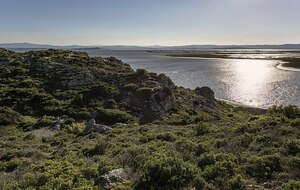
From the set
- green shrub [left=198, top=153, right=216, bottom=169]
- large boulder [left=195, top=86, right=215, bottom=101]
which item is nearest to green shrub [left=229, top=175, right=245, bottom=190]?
green shrub [left=198, top=153, right=216, bottom=169]

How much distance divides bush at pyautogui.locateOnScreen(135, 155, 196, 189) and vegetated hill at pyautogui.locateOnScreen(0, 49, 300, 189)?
31 millimetres

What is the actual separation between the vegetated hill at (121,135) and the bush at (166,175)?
0.03 metres

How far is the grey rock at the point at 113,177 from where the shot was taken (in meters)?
10.8

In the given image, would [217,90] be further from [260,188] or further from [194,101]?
[260,188]

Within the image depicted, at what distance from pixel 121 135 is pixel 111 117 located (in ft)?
30.4

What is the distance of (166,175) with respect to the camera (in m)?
10.3

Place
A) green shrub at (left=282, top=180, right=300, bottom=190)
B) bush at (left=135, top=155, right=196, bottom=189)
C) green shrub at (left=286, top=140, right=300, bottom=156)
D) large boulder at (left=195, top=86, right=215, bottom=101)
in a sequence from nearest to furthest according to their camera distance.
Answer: green shrub at (left=282, top=180, right=300, bottom=190), bush at (left=135, top=155, right=196, bottom=189), green shrub at (left=286, top=140, right=300, bottom=156), large boulder at (left=195, top=86, right=215, bottom=101)

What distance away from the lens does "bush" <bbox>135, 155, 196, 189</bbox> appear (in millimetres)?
10005

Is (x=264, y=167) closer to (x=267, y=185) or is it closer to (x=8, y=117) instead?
(x=267, y=185)

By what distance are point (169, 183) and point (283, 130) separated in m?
8.88

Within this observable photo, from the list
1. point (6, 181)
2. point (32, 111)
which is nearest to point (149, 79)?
point (32, 111)

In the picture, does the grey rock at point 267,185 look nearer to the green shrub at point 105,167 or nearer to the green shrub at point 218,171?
the green shrub at point 218,171

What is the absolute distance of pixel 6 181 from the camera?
38.8ft

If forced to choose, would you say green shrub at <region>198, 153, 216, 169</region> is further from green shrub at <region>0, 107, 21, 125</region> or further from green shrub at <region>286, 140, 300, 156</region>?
green shrub at <region>0, 107, 21, 125</region>
